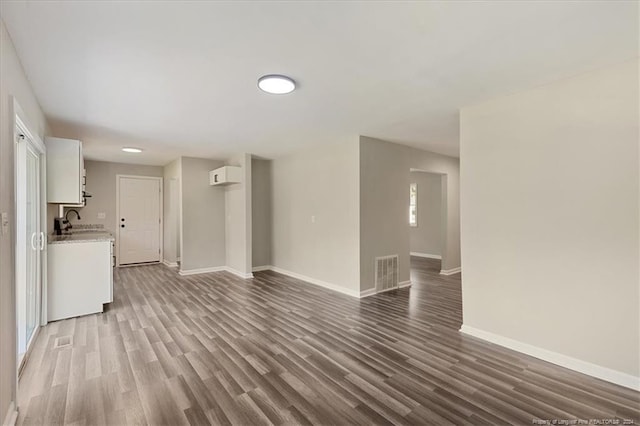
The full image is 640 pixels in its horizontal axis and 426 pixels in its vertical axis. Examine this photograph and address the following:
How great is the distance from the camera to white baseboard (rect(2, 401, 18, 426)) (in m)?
A: 1.71

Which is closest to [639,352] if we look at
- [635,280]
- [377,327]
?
[635,280]

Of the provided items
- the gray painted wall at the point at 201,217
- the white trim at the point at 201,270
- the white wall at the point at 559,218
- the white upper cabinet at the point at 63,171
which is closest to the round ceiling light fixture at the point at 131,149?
the gray painted wall at the point at 201,217

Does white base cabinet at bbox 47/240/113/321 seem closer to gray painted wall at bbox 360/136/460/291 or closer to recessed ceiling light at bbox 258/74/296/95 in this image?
recessed ceiling light at bbox 258/74/296/95

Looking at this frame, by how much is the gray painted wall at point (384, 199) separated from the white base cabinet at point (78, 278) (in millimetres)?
3568

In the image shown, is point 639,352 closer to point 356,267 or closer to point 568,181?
point 568,181

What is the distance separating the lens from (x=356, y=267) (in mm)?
4543

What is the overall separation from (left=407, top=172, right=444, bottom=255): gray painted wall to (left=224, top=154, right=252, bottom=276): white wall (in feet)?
15.0

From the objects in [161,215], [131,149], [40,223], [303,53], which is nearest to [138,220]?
[161,215]

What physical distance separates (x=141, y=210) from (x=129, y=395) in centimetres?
610

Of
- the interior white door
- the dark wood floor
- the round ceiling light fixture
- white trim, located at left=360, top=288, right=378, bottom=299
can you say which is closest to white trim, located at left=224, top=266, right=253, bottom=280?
the dark wood floor

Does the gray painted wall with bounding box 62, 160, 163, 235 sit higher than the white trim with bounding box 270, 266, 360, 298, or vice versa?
the gray painted wall with bounding box 62, 160, 163, 235

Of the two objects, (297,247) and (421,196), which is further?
(421,196)

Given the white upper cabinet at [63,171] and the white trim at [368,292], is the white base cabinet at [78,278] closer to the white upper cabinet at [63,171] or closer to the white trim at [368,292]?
the white upper cabinet at [63,171]

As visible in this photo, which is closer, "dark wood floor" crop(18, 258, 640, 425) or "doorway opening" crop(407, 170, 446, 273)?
"dark wood floor" crop(18, 258, 640, 425)
